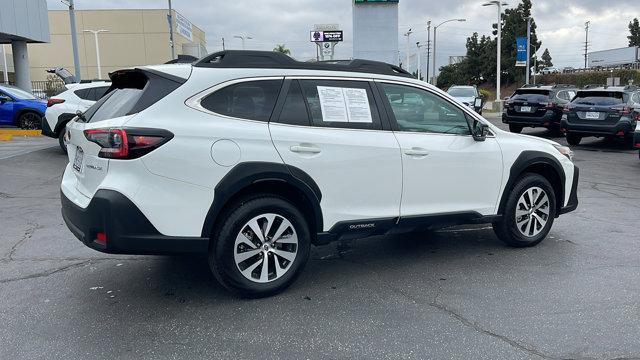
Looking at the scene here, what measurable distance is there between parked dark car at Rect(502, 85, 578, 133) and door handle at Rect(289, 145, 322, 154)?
14.5 meters

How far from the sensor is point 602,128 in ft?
45.3

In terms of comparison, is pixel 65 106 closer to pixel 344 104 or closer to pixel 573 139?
pixel 344 104

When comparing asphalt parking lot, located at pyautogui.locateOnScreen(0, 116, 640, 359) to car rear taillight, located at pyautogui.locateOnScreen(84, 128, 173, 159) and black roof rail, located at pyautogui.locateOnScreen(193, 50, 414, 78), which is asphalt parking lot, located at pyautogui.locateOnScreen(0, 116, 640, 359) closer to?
car rear taillight, located at pyautogui.locateOnScreen(84, 128, 173, 159)

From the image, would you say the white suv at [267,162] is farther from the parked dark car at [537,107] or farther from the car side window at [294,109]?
the parked dark car at [537,107]

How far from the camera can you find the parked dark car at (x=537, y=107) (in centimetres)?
1686

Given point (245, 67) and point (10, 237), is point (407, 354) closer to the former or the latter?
point (245, 67)

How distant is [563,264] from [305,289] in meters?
2.44

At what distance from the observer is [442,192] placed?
4816 mm

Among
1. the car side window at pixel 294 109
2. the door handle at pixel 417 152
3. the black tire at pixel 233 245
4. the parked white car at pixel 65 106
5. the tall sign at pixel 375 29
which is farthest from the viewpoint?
the tall sign at pixel 375 29

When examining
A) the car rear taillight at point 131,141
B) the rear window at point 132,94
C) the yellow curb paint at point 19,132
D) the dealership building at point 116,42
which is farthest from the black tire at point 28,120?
the dealership building at point 116,42

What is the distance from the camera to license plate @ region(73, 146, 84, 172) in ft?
13.3

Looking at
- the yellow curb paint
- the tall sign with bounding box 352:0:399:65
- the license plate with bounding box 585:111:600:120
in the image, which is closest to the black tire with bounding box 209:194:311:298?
the license plate with bounding box 585:111:600:120

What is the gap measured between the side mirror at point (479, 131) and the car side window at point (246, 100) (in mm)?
1922

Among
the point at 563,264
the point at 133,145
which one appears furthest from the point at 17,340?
the point at 563,264
